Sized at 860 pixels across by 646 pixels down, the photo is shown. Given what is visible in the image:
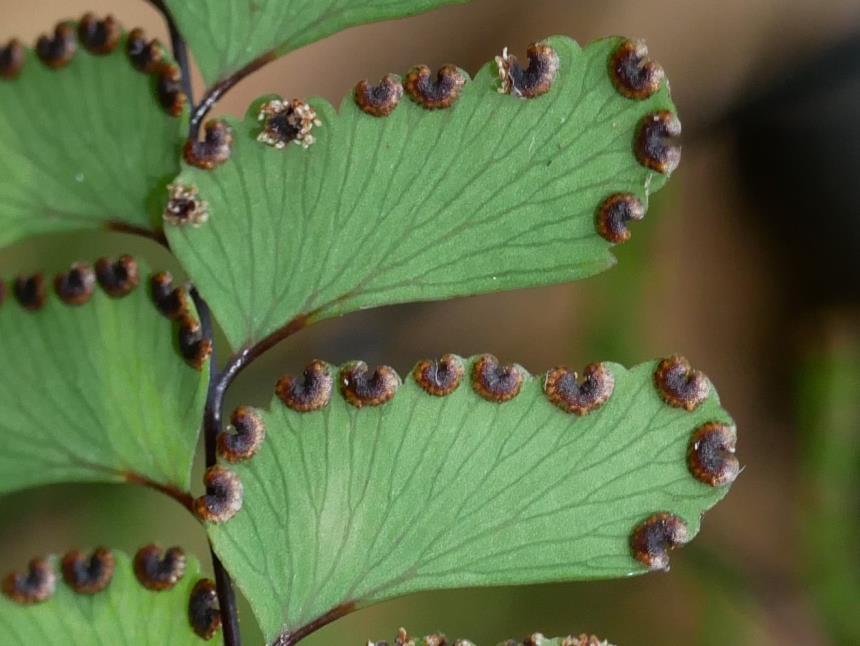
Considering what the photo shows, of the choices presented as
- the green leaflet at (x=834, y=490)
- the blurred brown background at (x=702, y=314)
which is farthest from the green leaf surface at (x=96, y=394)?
the green leaflet at (x=834, y=490)

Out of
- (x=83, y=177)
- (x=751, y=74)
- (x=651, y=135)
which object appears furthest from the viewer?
(x=751, y=74)

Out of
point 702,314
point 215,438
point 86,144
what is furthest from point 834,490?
point 86,144

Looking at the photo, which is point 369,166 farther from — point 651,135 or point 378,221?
point 651,135

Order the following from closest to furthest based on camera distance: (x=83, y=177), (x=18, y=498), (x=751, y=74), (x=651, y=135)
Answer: (x=651, y=135), (x=83, y=177), (x=18, y=498), (x=751, y=74)

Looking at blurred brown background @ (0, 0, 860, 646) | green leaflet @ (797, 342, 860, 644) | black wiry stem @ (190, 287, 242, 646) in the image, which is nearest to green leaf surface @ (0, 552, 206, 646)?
black wiry stem @ (190, 287, 242, 646)

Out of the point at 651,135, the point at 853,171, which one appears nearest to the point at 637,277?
the point at 853,171
